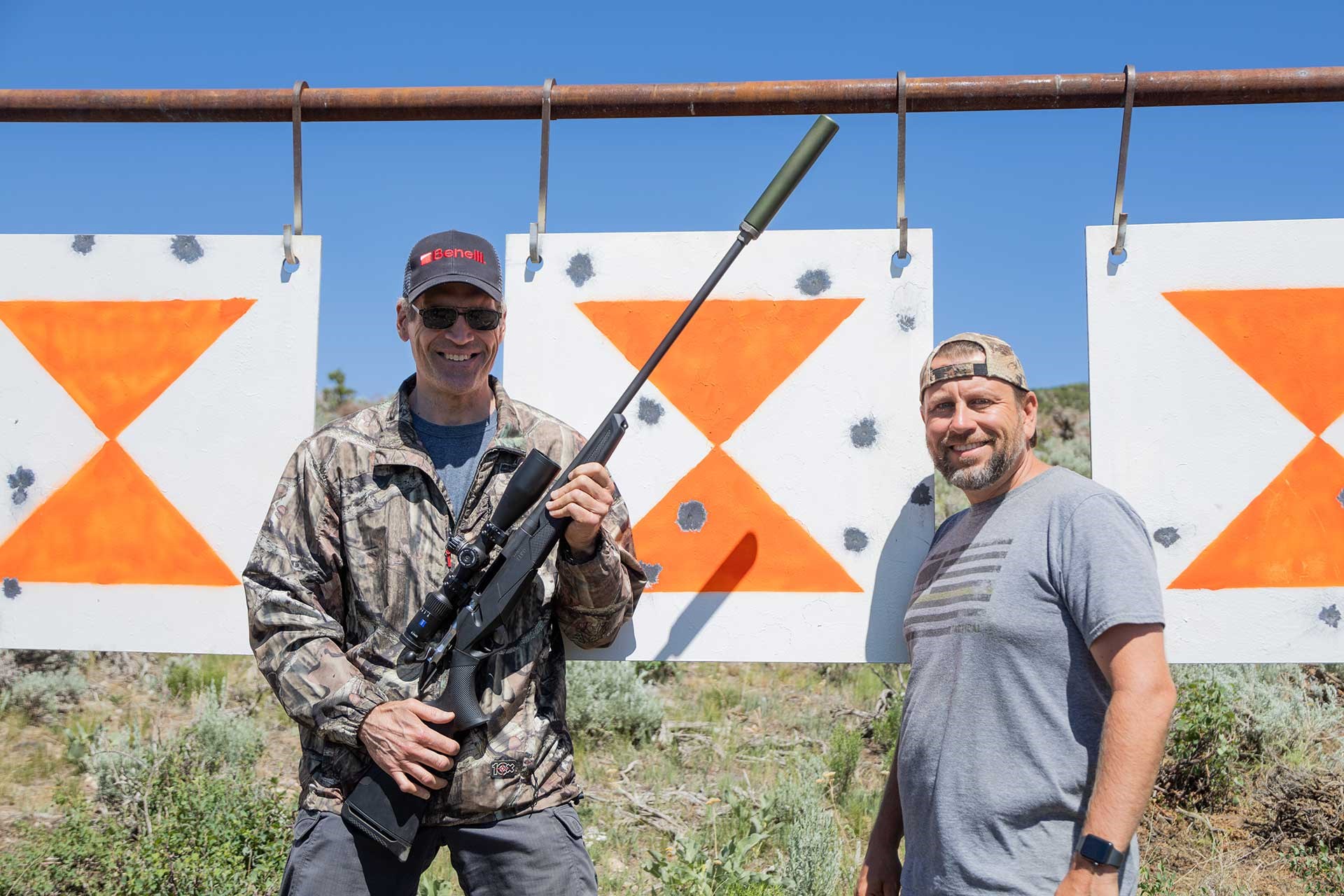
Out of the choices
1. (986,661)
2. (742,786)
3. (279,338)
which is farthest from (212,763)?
(986,661)

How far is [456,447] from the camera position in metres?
3.00

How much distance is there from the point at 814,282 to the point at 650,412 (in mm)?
707

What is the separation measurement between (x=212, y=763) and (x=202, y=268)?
3.93 meters

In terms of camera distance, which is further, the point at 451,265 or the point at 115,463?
the point at 115,463

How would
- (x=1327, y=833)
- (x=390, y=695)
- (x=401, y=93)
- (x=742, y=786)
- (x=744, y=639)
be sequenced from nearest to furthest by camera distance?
(x=390, y=695)
(x=744, y=639)
(x=401, y=93)
(x=1327, y=833)
(x=742, y=786)

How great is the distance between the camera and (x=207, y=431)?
3486 millimetres

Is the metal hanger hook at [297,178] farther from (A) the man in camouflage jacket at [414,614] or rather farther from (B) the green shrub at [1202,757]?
(B) the green shrub at [1202,757]

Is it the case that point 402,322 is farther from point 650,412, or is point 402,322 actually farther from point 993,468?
point 993,468

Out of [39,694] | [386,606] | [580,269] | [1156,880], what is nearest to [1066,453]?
[1156,880]

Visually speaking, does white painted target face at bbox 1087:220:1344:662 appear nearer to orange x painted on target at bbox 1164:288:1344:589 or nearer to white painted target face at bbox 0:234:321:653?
orange x painted on target at bbox 1164:288:1344:589

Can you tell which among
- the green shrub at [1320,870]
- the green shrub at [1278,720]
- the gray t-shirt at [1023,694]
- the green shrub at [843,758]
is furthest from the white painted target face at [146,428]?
the green shrub at [1278,720]

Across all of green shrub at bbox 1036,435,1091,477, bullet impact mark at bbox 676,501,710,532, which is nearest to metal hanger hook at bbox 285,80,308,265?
bullet impact mark at bbox 676,501,710,532

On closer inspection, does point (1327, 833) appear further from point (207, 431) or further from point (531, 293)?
point (207, 431)

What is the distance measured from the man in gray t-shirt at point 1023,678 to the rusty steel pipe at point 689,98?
1.04 metres
